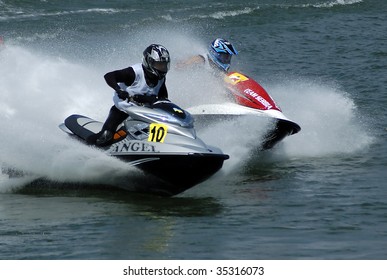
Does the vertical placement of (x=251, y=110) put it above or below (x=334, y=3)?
below

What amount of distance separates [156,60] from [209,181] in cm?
214

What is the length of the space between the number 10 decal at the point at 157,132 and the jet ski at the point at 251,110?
292 centimetres

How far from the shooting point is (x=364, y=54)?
79.0ft

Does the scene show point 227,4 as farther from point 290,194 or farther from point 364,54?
point 290,194

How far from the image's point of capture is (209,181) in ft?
41.2

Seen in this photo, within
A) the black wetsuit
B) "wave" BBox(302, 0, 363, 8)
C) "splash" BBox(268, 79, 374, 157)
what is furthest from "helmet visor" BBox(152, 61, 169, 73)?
"wave" BBox(302, 0, 363, 8)

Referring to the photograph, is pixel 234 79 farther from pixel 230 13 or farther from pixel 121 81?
pixel 230 13

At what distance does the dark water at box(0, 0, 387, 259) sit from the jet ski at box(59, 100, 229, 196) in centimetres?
22

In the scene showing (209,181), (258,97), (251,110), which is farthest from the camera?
(258,97)

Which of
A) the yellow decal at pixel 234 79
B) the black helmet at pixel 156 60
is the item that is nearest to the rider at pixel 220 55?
the yellow decal at pixel 234 79

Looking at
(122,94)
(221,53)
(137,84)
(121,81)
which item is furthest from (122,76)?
(221,53)

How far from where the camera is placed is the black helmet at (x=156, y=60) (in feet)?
37.3

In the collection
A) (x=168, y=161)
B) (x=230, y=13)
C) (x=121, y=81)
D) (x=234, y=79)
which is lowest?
(x=168, y=161)

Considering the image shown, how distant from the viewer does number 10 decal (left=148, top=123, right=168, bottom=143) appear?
1113 cm
